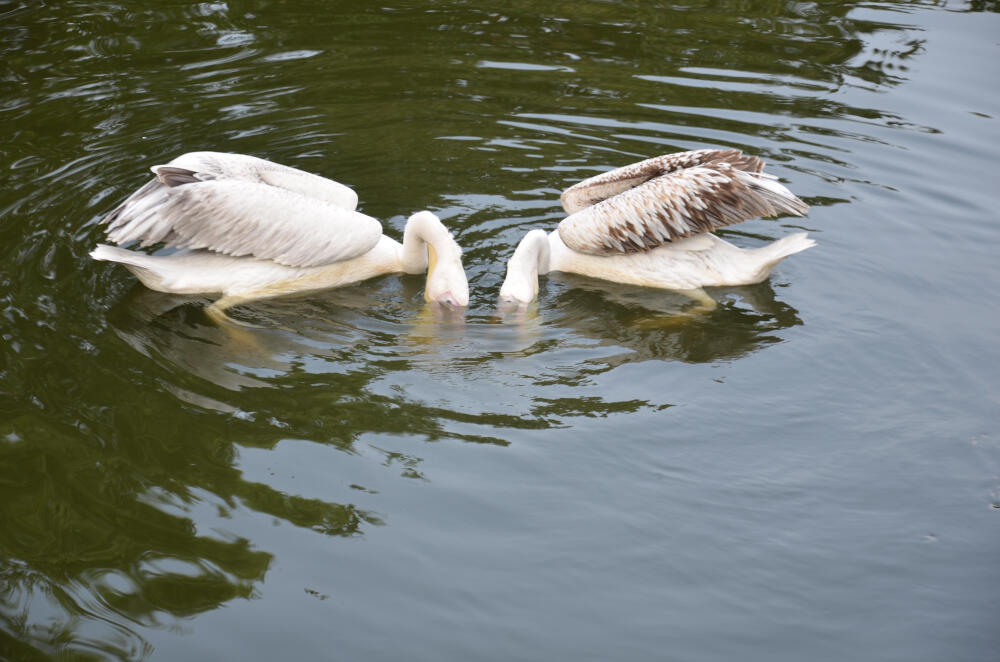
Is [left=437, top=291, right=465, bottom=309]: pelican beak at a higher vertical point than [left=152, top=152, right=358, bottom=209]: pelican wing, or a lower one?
lower

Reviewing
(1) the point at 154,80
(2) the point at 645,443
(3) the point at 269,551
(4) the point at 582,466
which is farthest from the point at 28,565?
(1) the point at 154,80

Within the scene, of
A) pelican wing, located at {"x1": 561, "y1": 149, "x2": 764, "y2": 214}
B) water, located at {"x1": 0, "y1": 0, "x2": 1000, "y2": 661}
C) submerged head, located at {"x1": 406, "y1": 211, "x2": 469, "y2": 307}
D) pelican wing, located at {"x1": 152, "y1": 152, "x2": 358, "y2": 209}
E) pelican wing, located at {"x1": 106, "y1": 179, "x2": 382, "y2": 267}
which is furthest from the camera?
pelican wing, located at {"x1": 561, "y1": 149, "x2": 764, "y2": 214}

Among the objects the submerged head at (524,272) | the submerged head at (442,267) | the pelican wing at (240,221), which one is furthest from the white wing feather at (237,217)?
the submerged head at (524,272)

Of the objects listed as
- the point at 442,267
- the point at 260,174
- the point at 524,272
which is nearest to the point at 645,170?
the point at 524,272

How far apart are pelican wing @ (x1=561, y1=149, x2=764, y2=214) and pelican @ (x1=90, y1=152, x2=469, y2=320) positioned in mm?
906

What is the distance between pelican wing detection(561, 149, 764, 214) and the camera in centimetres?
555

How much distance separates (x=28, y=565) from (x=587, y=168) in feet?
14.7

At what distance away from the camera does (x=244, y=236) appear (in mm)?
5320

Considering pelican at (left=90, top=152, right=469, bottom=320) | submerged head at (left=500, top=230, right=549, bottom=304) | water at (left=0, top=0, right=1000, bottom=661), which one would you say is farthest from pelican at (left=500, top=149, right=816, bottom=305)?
pelican at (left=90, top=152, right=469, bottom=320)

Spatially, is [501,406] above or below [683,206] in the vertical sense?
below

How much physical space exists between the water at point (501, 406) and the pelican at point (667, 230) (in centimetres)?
17

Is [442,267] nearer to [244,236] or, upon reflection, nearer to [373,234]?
[373,234]

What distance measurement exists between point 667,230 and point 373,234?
61.7 inches

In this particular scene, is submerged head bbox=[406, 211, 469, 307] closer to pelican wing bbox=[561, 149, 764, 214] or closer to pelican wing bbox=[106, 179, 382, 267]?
pelican wing bbox=[106, 179, 382, 267]
